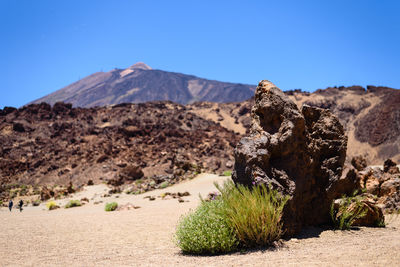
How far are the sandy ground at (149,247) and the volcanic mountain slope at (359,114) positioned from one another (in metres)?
33.0

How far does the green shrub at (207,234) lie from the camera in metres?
5.00

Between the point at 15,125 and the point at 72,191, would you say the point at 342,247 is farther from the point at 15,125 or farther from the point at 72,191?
the point at 15,125

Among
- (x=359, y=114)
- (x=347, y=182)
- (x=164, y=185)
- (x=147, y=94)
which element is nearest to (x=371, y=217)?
(x=347, y=182)

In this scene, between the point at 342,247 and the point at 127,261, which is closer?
the point at 342,247

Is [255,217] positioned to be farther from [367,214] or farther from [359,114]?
[359,114]

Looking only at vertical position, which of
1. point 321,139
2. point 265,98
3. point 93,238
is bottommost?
point 93,238

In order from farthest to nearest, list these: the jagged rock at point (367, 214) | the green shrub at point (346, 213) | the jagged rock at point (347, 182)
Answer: the jagged rock at point (347, 182) → the jagged rock at point (367, 214) → the green shrub at point (346, 213)

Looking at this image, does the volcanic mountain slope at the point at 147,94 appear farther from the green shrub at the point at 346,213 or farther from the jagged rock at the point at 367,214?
the jagged rock at the point at 367,214

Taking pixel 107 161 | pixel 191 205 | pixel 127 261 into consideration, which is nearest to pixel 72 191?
pixel 107 161

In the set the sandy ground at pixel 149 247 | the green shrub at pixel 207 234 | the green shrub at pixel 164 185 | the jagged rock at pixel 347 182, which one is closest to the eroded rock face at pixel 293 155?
the sandy ground at pixel 149 247

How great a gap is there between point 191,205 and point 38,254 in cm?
651

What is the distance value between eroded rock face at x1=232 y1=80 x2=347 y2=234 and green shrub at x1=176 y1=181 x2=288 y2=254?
36 centimetres

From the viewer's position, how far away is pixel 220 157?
92.0ft

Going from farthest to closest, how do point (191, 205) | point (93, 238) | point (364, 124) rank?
point (364, 124) < point (191, 205) < point (93, 238)
